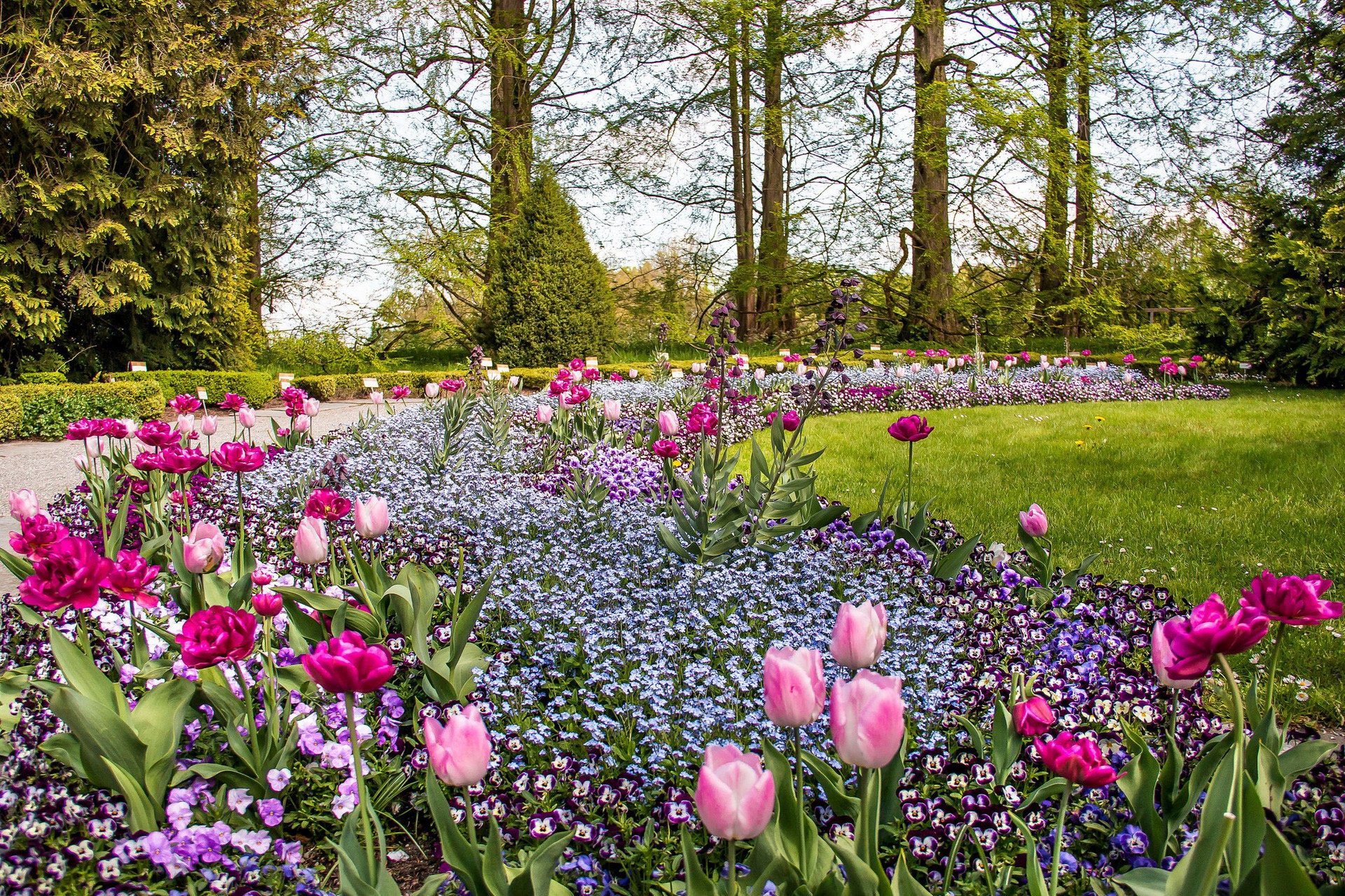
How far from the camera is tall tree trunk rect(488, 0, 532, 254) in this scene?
1561 centimetres

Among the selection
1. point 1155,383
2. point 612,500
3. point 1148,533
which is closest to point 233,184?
point 612,500

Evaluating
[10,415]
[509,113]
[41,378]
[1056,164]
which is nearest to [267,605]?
[10,415]

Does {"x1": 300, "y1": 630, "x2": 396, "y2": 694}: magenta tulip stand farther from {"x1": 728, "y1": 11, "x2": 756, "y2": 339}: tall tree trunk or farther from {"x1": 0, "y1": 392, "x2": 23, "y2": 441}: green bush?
{"x1": 728, "y1": 11, "x2": 756, "y2": 339}: tall tree trunk

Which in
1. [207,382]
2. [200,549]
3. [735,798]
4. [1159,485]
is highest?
[207,382]

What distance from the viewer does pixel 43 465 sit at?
696cm

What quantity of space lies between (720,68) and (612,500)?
571 inches

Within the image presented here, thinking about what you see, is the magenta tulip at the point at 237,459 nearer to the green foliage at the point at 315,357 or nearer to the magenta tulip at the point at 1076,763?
the magenta tulip at the point at 1076,763

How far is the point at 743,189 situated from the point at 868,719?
16345 mm

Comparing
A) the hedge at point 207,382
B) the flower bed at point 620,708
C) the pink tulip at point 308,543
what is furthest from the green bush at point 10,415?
the pink tulip at point 308,543

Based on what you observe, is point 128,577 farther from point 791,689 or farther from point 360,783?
point 791,689

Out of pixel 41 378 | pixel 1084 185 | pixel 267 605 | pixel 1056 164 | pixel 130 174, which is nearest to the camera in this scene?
pixel 267 605

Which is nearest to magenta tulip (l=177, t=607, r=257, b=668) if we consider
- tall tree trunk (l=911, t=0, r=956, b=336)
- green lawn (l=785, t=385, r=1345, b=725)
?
green lawn (l=785, t=385, r=1345, b=725)

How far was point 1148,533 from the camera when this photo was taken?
398 cm

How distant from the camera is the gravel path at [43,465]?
15.6 ft
